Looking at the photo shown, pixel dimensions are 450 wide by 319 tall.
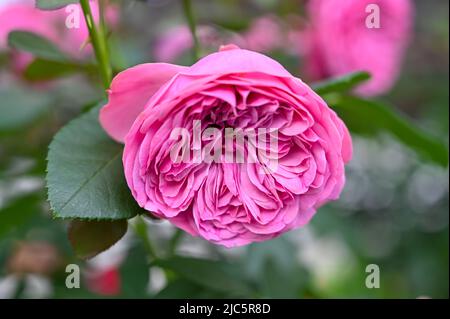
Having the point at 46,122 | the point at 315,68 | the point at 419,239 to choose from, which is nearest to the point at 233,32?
the point at 315,68

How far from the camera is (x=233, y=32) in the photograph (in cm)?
107

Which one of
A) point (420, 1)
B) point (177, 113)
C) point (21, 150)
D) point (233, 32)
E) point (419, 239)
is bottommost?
point (419, 239)

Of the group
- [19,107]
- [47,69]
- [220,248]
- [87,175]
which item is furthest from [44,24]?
[87,175]

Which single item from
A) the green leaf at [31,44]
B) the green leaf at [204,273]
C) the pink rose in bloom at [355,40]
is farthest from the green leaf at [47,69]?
the pink rose in bloom at [355,40]

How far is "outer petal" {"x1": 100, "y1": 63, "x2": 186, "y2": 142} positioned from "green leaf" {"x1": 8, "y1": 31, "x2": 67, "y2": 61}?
0.20 m

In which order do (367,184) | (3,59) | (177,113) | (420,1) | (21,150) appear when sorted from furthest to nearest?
(420,1), (367,184), (3,59), (21,150), (177,113)

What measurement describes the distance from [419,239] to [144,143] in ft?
2.94

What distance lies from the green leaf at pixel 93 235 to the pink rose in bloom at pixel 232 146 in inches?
2.7

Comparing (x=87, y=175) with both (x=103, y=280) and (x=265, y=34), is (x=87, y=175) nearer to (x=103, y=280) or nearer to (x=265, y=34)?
(x=103, y=280)

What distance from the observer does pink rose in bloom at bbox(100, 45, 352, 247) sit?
0.49 metres

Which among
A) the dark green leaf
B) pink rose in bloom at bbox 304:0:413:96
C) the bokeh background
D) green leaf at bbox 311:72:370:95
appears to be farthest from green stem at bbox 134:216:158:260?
pink rose in bloom at bbox 304:0:413:96

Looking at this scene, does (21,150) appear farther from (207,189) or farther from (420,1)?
(420,1)

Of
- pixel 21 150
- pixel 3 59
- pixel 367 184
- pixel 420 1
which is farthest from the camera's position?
pixel 420 1

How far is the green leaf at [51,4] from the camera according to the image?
553 mm
